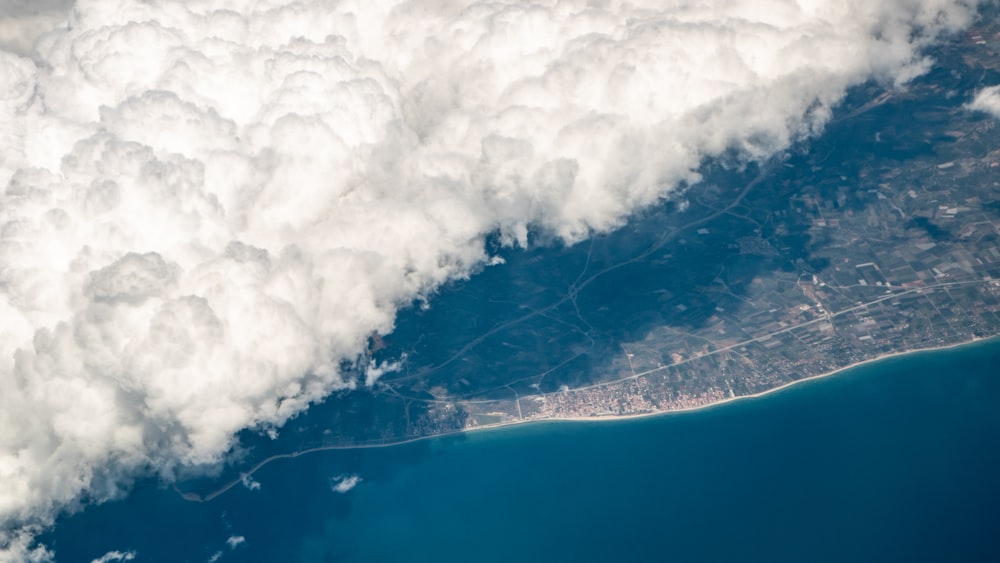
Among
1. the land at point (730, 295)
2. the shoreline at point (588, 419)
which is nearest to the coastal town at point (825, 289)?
the land at point (730, 295)

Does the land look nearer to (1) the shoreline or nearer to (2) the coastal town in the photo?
(2) the coastal town

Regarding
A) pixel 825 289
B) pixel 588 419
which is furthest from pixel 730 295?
pixel 588 419

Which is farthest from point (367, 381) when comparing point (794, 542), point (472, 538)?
point (794, 542)

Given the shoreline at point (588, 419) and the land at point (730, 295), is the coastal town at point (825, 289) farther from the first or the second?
the shoreline at point (588, 419)

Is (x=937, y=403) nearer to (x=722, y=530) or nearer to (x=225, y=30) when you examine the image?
(x=722, y=530)

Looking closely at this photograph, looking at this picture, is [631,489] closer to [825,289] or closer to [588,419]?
[588,419]

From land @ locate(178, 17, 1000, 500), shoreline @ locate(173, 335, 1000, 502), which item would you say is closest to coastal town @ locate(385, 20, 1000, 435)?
land @ locate(178, 17, 1000, 500)

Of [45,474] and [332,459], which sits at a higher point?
[45,474]
